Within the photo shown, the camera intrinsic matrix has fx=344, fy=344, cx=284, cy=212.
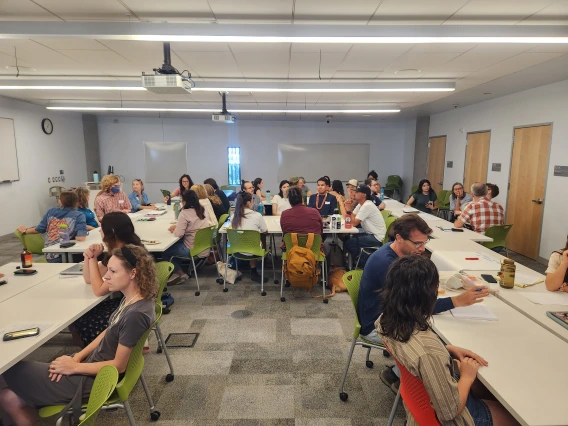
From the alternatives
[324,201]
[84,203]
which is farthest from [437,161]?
[84,203]

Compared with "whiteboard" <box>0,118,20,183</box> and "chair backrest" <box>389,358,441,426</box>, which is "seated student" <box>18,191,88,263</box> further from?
"whiteboard" <box>0,118,20,183</box>

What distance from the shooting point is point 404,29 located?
3070 millimetres

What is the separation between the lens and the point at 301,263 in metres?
4.10

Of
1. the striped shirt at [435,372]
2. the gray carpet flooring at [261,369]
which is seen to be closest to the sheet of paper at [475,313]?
the striped shirt at [435,372]

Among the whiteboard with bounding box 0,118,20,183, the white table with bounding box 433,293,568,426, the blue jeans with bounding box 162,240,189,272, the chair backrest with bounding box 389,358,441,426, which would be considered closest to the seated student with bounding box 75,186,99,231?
the blue jeans with bounding box 162,240,189,272

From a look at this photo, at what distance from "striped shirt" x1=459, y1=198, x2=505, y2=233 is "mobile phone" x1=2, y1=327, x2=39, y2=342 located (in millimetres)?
4929

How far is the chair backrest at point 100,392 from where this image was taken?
141 cm

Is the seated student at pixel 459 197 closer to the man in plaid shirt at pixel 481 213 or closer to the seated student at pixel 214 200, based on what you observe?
the man in plaid shirt at pixel 481 213

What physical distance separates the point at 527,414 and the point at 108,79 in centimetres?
673

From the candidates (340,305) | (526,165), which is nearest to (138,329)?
(340,305)

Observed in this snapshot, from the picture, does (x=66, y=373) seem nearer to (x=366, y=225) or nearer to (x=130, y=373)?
(x=130, y=373)

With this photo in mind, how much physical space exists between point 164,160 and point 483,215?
30.5 feet

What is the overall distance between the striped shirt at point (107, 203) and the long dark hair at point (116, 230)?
2.74 metres

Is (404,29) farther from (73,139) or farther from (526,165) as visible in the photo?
(73,139)
